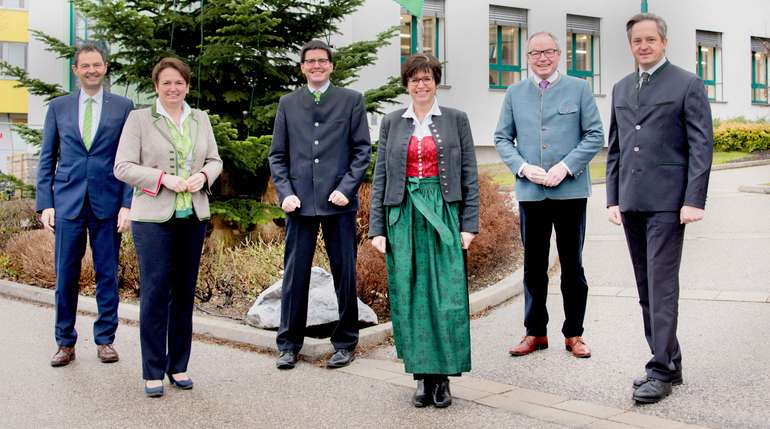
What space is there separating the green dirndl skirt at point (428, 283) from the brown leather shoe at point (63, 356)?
2688mm

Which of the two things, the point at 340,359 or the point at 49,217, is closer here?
the point at 340,359

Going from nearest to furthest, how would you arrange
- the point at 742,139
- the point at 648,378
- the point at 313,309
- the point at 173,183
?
the point at 648,378
the point at 173,183
the point at 313,309
the point at 742,139

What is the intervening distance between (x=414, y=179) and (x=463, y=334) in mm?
983

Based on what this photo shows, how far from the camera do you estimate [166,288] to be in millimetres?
5844

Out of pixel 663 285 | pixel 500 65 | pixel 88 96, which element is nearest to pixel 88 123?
pixel 88 96

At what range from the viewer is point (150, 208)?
5.73 metres

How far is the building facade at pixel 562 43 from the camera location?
1026 inches

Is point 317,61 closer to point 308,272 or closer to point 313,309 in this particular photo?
point 308,272

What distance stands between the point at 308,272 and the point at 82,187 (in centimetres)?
175

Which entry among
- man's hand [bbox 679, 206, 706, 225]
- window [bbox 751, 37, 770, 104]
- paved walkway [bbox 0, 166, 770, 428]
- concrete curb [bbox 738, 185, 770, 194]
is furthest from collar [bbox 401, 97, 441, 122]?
window [bbox 751, 37, 770, 104]

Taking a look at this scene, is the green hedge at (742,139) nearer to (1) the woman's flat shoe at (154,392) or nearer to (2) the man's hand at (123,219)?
(2) the man's hand at (123,219)

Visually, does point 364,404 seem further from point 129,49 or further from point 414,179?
point 129,49

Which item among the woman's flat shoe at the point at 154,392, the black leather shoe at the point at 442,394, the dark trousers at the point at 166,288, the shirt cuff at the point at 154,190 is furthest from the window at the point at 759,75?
the woman's flat shoe at the point at 154,392

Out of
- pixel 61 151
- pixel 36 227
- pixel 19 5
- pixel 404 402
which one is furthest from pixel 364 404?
pixel 19 5
